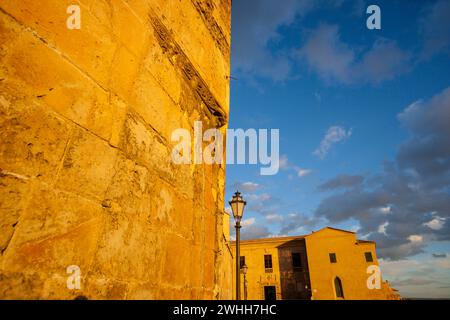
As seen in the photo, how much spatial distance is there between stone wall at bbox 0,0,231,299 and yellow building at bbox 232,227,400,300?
27401 mm

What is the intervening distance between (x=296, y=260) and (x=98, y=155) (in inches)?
1211

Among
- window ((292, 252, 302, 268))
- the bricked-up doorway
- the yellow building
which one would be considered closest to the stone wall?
the yellow building

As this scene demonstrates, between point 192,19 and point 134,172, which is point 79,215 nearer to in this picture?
point 134,172

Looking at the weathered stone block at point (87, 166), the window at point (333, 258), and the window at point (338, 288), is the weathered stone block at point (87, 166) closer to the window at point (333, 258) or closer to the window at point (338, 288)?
the window at point (333, 258)

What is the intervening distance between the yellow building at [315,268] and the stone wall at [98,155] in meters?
27.4

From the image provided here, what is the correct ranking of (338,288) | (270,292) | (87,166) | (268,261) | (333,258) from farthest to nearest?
(268,261)
(270,292)
(333,258)
(338,288)
(87,166)

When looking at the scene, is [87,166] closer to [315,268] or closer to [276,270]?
[315,268]

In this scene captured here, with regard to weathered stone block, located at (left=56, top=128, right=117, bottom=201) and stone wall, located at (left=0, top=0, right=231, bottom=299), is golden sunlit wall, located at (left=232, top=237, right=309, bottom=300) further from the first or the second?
weathered stone block, located at (left=56, top=128, right=117, bottom=201)

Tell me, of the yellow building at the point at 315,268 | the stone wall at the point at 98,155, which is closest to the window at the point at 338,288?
the yellow building at the point at 315,268

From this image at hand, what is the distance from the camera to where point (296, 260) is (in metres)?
28.6

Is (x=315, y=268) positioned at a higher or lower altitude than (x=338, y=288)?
higher

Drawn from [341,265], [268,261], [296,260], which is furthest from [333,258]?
[268,261]

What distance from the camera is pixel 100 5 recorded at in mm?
1359
